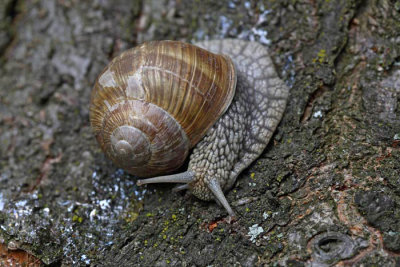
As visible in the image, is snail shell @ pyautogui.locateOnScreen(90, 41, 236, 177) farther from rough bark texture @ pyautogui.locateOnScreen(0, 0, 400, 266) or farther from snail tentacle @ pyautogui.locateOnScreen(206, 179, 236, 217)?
rough bark texture @ pyautogui.locateOnScreen(0, 0, 400, 266)

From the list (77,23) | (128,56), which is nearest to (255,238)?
(128,56)

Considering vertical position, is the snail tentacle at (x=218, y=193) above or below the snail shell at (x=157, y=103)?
below

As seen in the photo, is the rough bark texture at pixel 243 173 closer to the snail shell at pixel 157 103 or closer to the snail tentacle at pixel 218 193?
the snail tentacle at pixel 218 193

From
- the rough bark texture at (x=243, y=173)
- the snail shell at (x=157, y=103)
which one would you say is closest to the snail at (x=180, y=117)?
the snail shell at (x=157, y=103)

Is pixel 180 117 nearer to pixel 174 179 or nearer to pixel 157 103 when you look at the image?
pixel 157 103

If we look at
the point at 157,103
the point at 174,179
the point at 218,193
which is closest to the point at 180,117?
the point at 157,103
